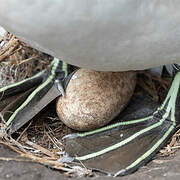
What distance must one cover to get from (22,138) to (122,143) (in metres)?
0.45

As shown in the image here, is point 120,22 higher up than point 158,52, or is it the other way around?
point 120,22

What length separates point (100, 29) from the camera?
112cm

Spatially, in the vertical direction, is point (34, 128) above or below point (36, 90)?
below

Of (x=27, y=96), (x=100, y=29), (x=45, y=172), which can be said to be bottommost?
(x=45, y=172)

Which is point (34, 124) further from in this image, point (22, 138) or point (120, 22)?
point (120, 22)

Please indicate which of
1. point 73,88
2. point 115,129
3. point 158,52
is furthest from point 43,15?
point 115,129

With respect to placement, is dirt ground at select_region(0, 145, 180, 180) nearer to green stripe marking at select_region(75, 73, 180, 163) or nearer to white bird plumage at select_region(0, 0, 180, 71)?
green stripe marking at select_region(75, 73, 180, 163)

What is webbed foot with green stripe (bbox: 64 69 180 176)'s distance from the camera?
1.39 meters

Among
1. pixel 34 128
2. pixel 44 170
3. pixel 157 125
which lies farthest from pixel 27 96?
pixel 157 125

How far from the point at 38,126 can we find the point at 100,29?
0.71m

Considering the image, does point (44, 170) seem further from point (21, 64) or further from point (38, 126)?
point (21, 64)

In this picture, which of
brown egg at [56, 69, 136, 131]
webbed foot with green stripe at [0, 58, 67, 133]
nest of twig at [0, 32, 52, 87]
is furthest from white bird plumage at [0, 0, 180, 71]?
nest of twig at [0, 32, 52, 87]

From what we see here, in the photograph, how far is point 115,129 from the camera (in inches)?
63.2

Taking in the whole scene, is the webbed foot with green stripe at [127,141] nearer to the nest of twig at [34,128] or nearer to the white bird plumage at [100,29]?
the nest of twig at [34,128]
